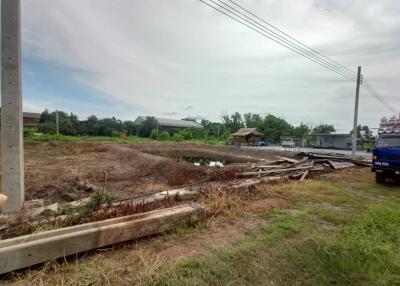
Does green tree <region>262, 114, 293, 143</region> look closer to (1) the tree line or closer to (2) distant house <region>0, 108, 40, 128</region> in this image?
(1) the tree line

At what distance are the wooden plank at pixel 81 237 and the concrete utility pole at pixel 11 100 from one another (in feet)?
6.67

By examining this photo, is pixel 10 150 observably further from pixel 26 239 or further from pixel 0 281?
pixel 0 281

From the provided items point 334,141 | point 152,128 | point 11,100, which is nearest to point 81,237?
point 11,100

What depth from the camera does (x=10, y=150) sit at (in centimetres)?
441

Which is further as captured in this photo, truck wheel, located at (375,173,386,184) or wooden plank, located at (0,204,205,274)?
truck wheel, located at (375,173,386,184)

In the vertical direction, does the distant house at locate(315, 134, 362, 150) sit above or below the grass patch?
above

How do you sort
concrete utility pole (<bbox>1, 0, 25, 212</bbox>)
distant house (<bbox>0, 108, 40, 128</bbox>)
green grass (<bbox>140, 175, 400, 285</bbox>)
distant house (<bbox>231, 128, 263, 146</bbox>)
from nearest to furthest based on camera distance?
1. green grass (<bbox>140, 175, 400, 285</bbox>)
2. concrete utility pole (<bbox>1, 0, 25, 212</bbox>)
3. distant house (<bbox>231, 128, 263, 146</bbox>)
4. distant house (<bbox>0, 108, 40, 128</bbox>)

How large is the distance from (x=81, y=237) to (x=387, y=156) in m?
10.3

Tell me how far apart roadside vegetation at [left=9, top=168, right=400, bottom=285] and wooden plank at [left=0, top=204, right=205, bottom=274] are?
0.12 meters

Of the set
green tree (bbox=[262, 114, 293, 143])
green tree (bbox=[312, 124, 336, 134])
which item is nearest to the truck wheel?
green tree (bbox=[262, 114, 293, 143])

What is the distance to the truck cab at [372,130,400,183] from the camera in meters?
8.77

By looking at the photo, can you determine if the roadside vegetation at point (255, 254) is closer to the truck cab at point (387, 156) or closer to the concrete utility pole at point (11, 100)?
the concrete utility pole at point (11, 100)

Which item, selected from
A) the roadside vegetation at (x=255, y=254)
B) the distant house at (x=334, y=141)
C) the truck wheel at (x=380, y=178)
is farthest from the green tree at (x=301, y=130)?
the roadside vegetation at (x=255, y=254)

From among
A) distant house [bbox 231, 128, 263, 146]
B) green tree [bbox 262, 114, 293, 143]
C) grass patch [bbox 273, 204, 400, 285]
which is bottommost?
grass patch [bbox 273, 204, 400, 285]
